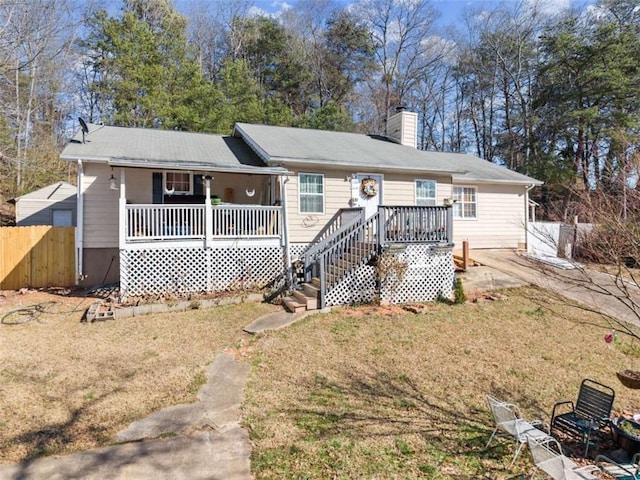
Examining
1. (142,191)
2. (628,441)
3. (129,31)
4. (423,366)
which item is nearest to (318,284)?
(423,366)

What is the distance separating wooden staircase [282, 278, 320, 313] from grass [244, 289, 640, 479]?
44 cm

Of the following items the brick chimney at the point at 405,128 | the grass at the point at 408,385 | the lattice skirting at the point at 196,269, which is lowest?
the grass at the point at 408,385

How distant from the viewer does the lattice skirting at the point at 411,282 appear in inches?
365

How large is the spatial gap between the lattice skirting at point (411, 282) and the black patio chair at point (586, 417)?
5.18 m

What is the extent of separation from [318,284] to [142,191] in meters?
5.80

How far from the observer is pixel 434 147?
3319 cm

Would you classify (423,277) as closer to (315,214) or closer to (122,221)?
(315,214)

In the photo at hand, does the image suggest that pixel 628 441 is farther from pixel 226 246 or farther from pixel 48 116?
pixel 48 116

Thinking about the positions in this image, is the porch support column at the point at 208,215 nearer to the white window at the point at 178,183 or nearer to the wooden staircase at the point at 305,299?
the white window at the point at 178,183

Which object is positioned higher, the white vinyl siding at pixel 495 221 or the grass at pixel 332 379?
the white vinyl siding at pixel 495 221

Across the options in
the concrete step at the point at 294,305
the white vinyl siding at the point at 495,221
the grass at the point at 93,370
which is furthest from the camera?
the white vinyl siding at the point at 495,221

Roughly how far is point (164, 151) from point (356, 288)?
21.8 feet

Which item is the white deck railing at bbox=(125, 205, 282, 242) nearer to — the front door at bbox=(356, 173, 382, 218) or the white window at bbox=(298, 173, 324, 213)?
the white window at bbox=(298, 173, 324, 213)

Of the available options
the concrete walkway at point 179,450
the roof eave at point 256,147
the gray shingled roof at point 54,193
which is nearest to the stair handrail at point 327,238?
the roof eave at point 256,147
